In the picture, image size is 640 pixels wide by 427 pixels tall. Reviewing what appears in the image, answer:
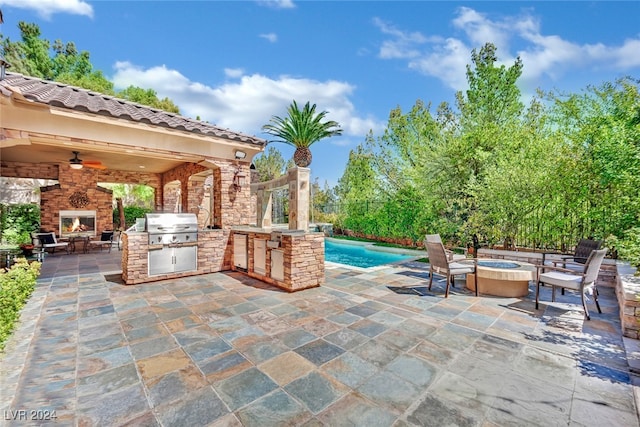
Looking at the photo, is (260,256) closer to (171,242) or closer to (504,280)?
(171,242)

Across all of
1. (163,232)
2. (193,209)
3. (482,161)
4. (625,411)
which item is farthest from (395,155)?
(625,411)

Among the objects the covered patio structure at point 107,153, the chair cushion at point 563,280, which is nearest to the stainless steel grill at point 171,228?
the covered patio structure at point 107,153

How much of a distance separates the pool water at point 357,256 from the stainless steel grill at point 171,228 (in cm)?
655

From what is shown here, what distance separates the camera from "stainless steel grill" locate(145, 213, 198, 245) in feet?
20.3

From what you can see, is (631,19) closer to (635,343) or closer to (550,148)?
(550,148)

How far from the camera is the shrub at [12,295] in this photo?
3.19 metres

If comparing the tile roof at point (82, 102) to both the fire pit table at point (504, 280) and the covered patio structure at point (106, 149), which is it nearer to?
the covered patio structure at point (106, 149)

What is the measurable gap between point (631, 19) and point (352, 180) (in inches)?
663

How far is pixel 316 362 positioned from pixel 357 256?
32.9ft

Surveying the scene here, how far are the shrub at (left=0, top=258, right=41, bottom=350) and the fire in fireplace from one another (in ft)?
25.6

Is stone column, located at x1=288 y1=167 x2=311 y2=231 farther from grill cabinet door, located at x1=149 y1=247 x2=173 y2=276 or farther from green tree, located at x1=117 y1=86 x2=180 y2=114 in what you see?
green tree, located at x1=117 y1=86 x2=180 y2=114

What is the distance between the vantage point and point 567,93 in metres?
7.39

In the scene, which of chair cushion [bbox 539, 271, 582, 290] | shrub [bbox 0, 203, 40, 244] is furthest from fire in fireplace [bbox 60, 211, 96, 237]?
chair cushion [bbox 539, 271, 582, 290]

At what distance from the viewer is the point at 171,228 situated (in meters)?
6.37
